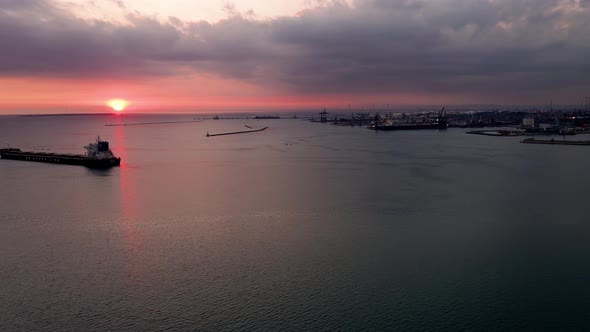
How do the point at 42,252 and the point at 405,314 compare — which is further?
the point at 42,252

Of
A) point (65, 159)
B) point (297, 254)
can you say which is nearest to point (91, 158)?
point (65, 159)

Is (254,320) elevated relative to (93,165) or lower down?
lower down

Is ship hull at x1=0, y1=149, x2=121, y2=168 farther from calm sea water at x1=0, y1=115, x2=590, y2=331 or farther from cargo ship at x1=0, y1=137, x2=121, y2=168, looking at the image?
calm sea water at x1=0, y1=115, x2=590, y2=331

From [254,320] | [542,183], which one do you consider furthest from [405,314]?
[542,183]

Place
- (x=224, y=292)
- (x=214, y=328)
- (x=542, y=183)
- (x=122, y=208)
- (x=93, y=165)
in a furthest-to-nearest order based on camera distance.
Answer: (x=93, y=165)
(x=542, y=183)
(x=122, y=208)
(x=224, y=292)
(x=214, y=328)

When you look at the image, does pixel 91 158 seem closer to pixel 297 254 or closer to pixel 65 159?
pixel 65 159

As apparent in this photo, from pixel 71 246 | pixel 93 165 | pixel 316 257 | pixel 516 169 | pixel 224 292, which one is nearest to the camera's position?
pixel 224 292

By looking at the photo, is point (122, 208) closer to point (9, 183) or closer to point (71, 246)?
point (71, 246)
